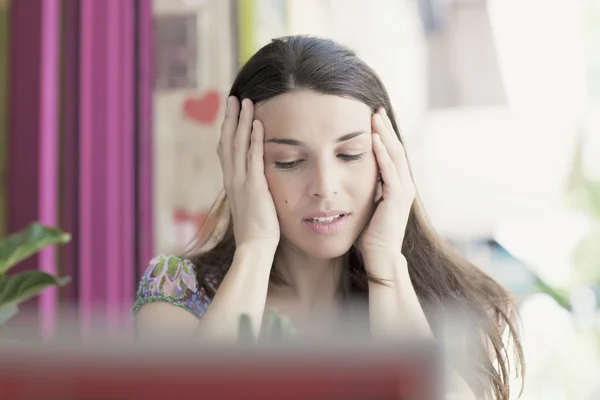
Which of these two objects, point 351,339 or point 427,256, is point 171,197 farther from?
point 351,339

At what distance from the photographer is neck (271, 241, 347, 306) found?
961 millimetres

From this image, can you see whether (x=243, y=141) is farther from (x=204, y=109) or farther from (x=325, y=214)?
(x=204, y=109)

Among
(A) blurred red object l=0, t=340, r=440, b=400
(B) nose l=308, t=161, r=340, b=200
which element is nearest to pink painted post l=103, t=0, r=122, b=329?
(B) nose l=308, t=161, r=340, b=200

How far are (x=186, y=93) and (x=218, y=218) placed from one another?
0.94m

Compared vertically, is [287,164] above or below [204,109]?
below

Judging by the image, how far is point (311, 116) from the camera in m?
0.86

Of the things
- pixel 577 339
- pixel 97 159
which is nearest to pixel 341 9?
pixel 97 159

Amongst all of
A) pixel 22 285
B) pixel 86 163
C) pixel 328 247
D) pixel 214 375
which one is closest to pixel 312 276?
pixel 328 247

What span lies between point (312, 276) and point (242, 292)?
0.39ft

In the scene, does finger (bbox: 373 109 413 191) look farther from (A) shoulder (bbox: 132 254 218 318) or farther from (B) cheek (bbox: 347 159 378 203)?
(A) shoulder (bbox: 132 254 218 318)

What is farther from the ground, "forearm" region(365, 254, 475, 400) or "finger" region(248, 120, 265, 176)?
"finger" region(248, 120, 265, 176)

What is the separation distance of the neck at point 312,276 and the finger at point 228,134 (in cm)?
12

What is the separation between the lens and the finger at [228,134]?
3.05 ft

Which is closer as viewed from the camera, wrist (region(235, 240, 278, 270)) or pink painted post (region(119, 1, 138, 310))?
wrist (region(235, 240, 278, 270))
